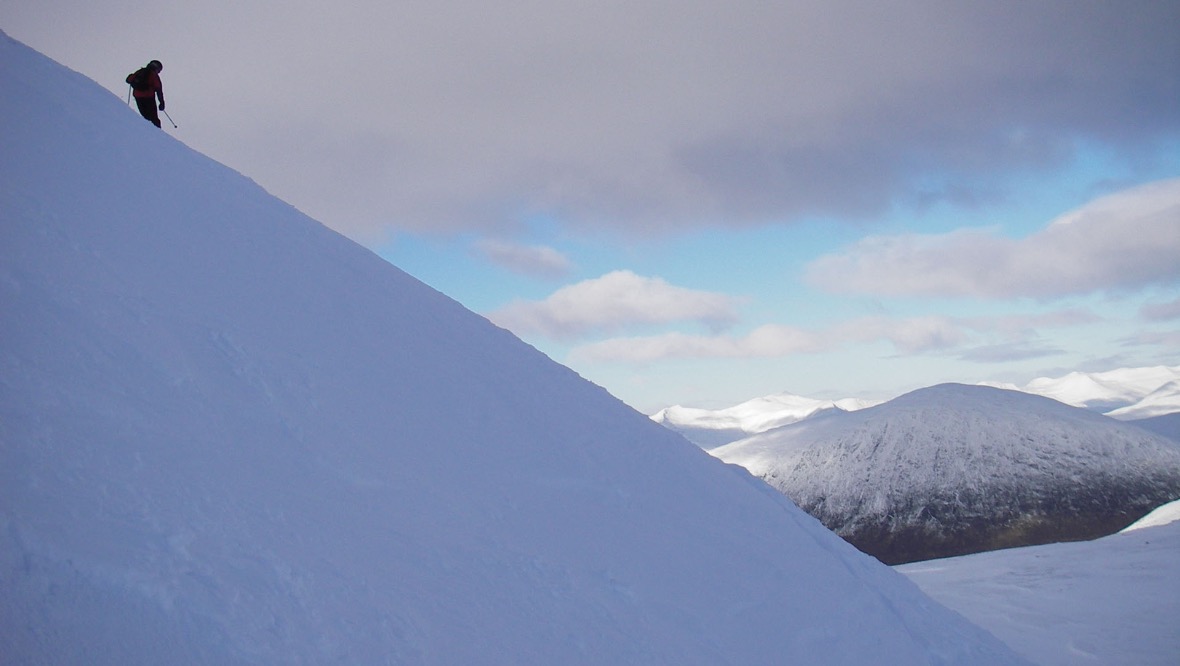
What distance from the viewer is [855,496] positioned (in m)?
34.0

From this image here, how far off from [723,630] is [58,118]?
25.8 feet

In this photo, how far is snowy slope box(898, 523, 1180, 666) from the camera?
8.49 m

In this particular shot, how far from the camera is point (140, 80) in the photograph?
10570 mm

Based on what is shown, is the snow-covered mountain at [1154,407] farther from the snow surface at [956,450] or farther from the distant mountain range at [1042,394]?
the snow surface at [956,450]

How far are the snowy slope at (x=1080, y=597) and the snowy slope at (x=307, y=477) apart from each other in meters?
2.82

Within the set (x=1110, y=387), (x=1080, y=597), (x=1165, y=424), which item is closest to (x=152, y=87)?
(x=1080, y=597)

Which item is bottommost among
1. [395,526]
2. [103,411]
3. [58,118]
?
[395,526]

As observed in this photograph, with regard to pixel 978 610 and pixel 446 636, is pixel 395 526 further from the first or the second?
pixel 978 610

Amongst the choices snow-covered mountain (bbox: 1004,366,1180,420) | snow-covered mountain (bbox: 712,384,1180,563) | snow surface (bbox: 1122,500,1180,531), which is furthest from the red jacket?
snow-covered mountain (bbox: 1004,366,1180,420)

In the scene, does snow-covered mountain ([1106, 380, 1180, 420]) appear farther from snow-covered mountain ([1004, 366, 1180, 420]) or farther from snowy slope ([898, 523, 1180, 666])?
snowy slope ([898, 523, 1180, 666])

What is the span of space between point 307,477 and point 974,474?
115 ft

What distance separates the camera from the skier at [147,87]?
34.6ft

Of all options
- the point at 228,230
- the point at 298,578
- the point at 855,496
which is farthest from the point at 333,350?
the point at 855,496

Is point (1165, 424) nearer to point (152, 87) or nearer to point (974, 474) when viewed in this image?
point (974, 474)
